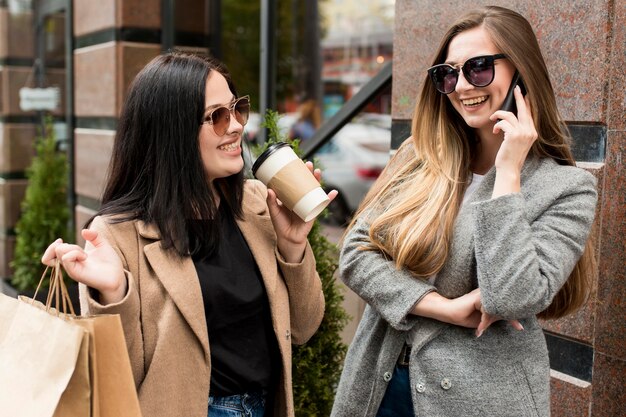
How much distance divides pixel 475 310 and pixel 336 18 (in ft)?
38.5

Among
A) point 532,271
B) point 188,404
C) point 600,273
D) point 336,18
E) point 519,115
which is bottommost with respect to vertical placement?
point 188,404

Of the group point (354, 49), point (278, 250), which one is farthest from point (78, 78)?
point (354, 49)

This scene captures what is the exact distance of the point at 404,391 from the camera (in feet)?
7.20

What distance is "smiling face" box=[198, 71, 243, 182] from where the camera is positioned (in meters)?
2.23

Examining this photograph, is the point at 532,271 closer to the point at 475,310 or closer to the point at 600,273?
the point at 475,310

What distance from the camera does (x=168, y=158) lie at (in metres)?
2.21

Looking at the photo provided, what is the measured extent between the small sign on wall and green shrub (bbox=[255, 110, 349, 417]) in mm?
5964

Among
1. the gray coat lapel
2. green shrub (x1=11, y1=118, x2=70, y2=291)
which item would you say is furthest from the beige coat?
green shrub (x1=11, y1=118, x2=70, y2=291)

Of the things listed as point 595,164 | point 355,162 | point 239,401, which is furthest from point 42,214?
point 595,164

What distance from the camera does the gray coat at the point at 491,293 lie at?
1923 millimetres

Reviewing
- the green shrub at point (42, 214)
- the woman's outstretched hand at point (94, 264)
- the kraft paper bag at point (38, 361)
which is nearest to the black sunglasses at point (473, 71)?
the woman's outstretched hand at point (94, 264)

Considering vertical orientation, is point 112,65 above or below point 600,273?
above

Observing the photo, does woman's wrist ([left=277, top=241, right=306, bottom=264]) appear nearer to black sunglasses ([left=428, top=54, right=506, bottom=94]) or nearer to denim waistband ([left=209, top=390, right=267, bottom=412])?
denim waistband ([left=209, top=390, right=267, bottom=412])

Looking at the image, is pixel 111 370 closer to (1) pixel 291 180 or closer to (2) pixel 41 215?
(1) pixel 291 180
